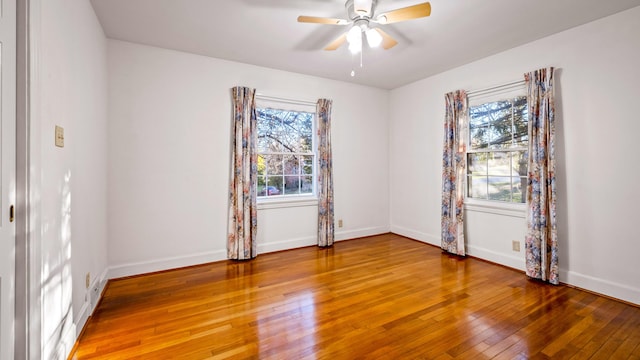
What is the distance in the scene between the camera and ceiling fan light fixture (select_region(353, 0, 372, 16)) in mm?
2146

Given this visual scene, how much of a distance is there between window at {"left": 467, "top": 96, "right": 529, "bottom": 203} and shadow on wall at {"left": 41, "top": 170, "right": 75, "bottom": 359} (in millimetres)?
4396

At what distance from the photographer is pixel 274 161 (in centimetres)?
417

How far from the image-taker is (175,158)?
134 inches

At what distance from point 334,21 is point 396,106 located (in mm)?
3009

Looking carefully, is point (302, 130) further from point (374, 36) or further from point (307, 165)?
point (374, 36)

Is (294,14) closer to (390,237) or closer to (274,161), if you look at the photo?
(274,161)

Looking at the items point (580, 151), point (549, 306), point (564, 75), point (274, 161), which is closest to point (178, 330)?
point (274, 161)

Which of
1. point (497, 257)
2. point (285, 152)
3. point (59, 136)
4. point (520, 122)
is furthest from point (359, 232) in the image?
point (59, 136)

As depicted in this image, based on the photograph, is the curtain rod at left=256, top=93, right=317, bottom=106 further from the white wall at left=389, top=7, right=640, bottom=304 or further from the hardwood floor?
the white wall at left=389, top=7, right=640, bottom=304

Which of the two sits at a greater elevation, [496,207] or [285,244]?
[496,207]

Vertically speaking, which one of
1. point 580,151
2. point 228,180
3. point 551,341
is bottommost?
point 551,341

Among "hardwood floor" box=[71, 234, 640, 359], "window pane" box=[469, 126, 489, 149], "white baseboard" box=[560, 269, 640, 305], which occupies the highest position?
"window pane" box=[469, 126, 489, 149]

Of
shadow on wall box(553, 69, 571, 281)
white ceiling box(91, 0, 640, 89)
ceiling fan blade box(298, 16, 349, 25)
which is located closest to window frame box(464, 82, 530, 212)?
shadow on wall box(553, 69, 571, 281)

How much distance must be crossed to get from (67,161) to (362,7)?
2420mm
